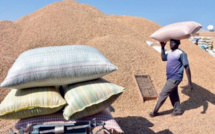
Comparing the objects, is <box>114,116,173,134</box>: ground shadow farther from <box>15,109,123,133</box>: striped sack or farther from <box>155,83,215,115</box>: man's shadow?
<box>15,109,123,133</box>: striped sack

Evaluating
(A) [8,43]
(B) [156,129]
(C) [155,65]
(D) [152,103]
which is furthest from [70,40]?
(B) [156,129]

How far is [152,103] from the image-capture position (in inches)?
182

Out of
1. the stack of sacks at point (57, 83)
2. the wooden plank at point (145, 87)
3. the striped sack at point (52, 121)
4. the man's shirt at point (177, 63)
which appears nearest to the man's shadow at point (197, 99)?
the wooden plank at point (145, 87)

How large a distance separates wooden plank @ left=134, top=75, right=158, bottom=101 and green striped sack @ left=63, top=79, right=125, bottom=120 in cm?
251

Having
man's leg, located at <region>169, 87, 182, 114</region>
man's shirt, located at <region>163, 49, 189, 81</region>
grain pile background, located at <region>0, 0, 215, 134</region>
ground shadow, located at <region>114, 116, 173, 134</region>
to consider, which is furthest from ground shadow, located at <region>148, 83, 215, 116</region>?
man's shirt, located at <region>163, 49, 189, 81</region>

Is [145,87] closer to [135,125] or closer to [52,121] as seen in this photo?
[135,125]

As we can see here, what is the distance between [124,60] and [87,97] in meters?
3.75

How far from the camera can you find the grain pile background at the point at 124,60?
3.67 meters

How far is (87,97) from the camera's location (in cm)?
223

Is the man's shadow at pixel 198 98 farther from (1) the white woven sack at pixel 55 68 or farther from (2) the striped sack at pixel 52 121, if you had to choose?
(1) the white woven sack at pixel 55 68

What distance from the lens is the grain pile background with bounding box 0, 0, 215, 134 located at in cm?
367

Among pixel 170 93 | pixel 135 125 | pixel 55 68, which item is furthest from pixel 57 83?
pixel 170 93

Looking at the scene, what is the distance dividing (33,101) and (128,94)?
2974mm

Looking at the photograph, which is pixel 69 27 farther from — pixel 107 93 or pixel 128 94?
pixel 107 93
